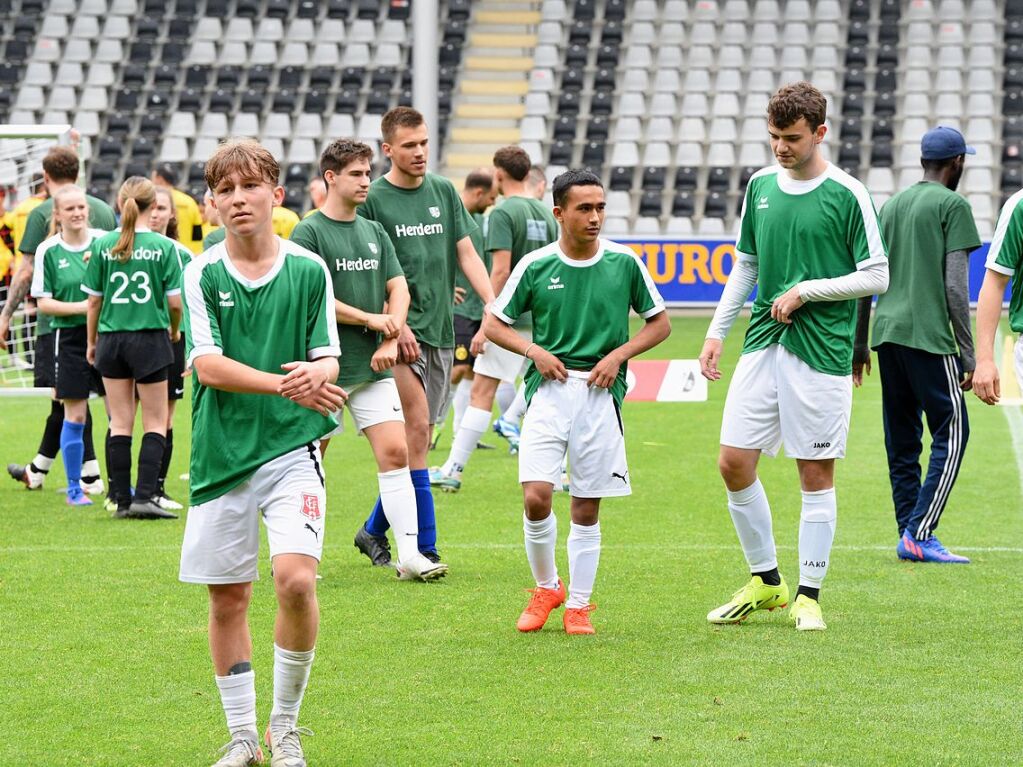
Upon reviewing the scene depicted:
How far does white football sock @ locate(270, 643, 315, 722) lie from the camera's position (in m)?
4.07

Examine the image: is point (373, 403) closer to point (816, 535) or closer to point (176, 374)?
point (816, 535)

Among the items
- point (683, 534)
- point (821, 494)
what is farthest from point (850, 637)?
point (683, 534)

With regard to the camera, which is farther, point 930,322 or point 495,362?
point 495,362

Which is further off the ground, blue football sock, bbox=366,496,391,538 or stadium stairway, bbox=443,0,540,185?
stadium stairway, bbox=443,0,540,185

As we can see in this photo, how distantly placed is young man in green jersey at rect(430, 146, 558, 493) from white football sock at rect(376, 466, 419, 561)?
2802mm

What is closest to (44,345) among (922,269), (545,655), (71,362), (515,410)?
(71,362)

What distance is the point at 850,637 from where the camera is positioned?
5641mm

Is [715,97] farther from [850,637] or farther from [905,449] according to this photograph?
[850,637]

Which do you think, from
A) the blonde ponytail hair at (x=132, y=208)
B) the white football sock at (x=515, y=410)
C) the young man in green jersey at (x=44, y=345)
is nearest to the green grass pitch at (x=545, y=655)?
the young man in green jersey at (x=44, y=345)

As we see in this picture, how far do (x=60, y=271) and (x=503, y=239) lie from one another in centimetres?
265

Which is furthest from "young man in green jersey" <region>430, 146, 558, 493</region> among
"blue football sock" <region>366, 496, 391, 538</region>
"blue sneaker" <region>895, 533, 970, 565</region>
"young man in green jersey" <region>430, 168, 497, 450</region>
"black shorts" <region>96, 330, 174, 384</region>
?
"blue sneaker" <region>895, 533, 970, 565</region>

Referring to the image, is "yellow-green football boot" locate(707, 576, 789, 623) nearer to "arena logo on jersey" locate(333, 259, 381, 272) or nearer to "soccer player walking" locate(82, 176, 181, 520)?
"arena logo on jersey" locate(333, 259, 381, 272)

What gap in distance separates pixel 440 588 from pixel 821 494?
176cm

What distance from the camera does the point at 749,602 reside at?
5.91 meters
